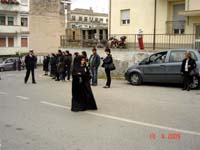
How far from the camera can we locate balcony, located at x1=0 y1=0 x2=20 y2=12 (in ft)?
168

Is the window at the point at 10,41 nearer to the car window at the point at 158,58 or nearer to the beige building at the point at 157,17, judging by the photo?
the beige building at the point at 157,17

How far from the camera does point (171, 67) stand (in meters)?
14.9

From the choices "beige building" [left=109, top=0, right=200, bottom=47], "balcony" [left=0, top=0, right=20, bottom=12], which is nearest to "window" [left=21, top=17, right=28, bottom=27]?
"balcony" [left=0, top=0, right=20, bottom=12]

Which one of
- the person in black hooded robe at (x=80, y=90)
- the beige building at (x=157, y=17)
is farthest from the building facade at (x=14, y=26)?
the person in black hooded robe at (x=80, y=90)

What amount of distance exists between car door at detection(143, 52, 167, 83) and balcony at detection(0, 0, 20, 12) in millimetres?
39833

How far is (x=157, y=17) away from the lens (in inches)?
893

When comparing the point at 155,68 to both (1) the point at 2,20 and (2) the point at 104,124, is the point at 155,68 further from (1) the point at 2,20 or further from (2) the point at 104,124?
(1) the point at 2,20

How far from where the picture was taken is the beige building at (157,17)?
67.8 ft

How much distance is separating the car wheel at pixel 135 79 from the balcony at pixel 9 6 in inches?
1540

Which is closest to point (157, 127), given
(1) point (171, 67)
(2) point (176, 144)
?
(2) point (176, 144)

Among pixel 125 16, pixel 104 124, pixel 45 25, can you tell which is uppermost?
pixel 45 25

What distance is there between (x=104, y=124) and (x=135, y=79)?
8.63m

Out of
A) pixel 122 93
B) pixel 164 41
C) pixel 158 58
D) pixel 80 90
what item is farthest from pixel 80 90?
pixel 164 41

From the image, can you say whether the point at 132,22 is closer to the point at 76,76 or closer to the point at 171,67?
the point at 171,67
